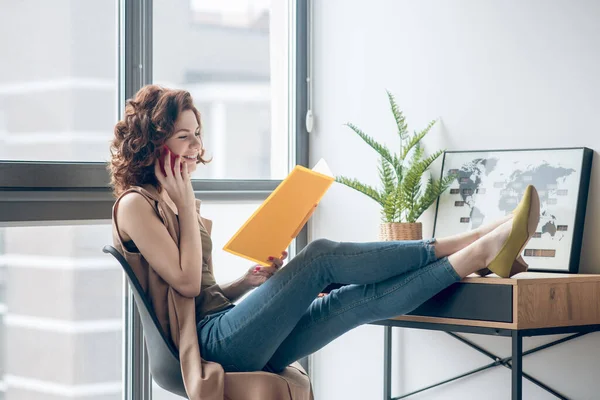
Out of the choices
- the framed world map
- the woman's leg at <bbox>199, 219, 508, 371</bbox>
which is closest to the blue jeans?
the woman's leg at <bbox>199, 219, 508, 371</bbox>

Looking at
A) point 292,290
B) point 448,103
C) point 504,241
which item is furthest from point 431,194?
point 292,290

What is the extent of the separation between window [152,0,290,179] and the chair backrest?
3.48 feet

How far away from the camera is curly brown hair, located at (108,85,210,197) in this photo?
2109 mm

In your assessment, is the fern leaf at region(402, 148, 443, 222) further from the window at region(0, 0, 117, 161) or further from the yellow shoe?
the window at region(0, 0, 117, 161)

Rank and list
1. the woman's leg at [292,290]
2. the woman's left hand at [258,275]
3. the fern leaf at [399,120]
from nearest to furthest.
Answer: the woman's leg at [292,290] → the woman's left hand at [258,275] → the fern leaf at [399,120]

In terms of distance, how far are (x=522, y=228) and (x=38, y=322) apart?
153 centimetres

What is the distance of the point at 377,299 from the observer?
2127mm

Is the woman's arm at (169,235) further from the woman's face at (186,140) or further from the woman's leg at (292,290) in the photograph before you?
the woman's leg at (292,290)

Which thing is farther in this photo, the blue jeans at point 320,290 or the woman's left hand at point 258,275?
the woman's left hand at point 258,275

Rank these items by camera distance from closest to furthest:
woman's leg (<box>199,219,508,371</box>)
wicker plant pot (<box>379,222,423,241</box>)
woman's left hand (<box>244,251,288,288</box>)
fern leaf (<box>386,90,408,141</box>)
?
woman's leg (<box>199,219,508,371</box>), woman's left hand (<box>244,251,288,288</box>), wicker plant pot (<box>379,222,423,241</box>), fern leaf (<box>386,90,408,141</box>)

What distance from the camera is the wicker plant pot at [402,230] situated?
279 centimetres

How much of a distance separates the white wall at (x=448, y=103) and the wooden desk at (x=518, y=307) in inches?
8.5

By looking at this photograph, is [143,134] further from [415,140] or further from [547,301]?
[547,301]

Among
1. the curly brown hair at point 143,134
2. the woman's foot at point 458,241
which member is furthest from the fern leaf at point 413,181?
the curly brown hair at point 143,134
